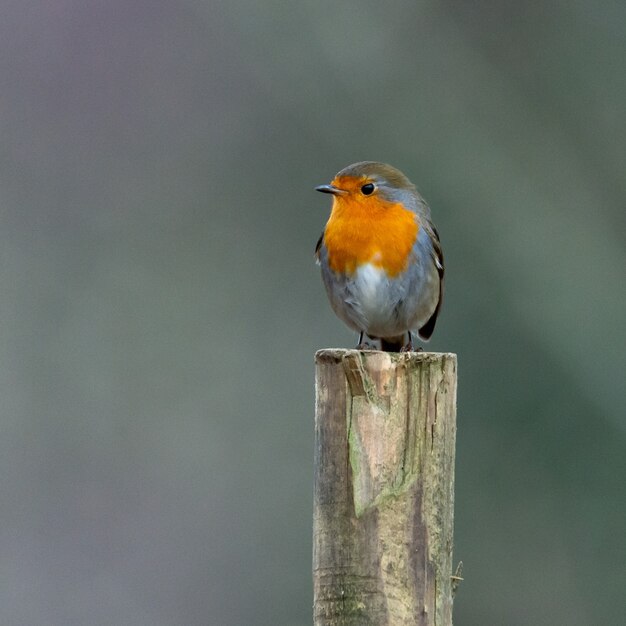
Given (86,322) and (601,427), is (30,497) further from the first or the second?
(601,427)

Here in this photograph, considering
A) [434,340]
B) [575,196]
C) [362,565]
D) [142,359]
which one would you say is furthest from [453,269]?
[362,565]

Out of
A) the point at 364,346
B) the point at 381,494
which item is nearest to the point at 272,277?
the point at 364,346

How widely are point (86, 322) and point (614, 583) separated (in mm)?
4336

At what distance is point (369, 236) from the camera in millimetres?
4809

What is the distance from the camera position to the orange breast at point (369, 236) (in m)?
4.81

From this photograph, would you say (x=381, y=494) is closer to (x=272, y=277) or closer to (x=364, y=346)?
(x=364, y=346)

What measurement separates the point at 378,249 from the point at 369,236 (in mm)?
61

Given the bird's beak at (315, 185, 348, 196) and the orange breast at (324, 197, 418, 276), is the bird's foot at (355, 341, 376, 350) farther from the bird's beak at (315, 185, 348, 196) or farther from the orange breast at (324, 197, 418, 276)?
the bird's beak at (315, 185, 348, 196)

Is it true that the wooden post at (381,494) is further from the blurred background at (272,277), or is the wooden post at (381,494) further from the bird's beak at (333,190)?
the blurred background at (272,277)

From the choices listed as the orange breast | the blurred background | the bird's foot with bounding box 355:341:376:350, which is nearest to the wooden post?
the bird's foot with bounding box 355:341:376:350

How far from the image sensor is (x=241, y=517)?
8602mm

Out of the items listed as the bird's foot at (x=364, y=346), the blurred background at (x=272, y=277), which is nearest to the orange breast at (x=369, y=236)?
the bird's foot at (x=364, y=346)

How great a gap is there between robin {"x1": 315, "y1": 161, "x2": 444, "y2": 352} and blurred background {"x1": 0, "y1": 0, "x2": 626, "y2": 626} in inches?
103

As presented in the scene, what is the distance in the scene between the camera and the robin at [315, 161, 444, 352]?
15.8 feet
